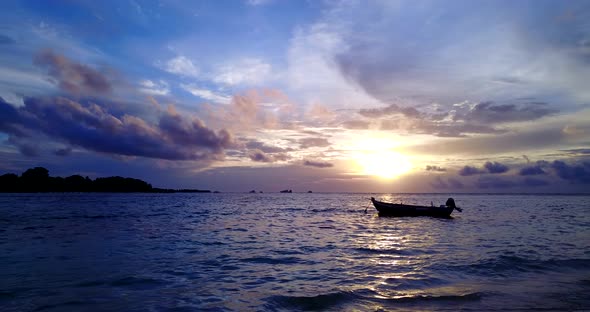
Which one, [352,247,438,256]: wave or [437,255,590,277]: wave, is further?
[352,247,438,256]: wave

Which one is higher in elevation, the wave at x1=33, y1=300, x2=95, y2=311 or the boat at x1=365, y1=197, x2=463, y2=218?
the boat at x1=365, y1=197, x2=463, y2=218

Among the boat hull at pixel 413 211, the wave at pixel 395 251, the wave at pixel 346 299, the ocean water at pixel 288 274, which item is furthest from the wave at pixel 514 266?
the boat hull at pixel 413 211

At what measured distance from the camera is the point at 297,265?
54.0ft

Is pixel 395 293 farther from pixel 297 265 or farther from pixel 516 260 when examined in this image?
pixel 516 260

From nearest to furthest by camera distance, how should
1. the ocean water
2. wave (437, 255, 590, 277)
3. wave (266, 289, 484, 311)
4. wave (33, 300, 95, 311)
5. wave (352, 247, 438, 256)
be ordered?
wave (33, 300, 95, 311)
wave (266, 289, 484, 311)
the ocean water
wave (437, 255, 590, 277)
wave (352, 247, 438, 256)

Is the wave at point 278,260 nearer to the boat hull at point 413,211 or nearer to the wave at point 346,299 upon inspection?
the wave at point 346,299

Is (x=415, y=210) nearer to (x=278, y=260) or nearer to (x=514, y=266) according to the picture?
(x=514, y=266)

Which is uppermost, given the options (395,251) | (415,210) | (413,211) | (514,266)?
(415,210)

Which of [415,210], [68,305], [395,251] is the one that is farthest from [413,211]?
[68,305]

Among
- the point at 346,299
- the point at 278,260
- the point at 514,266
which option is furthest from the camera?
the point at 278,260

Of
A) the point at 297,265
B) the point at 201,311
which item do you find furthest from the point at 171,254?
the point at 201,311

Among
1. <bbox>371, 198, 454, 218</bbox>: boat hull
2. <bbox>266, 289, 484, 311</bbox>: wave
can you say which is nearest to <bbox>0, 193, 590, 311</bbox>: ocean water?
<bbox>266, 289, 484, 311</bbox>: wave

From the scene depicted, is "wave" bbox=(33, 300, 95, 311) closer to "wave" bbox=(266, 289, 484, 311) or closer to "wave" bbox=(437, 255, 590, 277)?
"wave" bbox=(266, 289, 484, 311)

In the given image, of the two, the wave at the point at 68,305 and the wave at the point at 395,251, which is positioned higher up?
the wave at the point at 68,305
